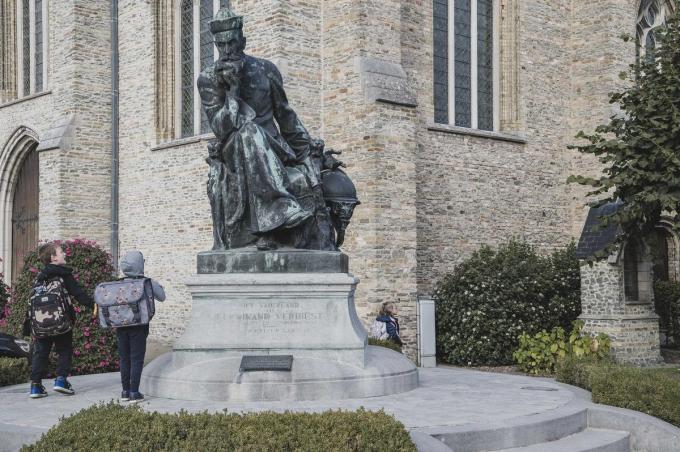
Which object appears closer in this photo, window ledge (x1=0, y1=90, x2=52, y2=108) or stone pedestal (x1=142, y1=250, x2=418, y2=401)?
stone pedestal (x1=142, y1=250, x2=418, y2=401)

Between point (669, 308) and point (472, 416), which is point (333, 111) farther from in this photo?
point (472, 416)

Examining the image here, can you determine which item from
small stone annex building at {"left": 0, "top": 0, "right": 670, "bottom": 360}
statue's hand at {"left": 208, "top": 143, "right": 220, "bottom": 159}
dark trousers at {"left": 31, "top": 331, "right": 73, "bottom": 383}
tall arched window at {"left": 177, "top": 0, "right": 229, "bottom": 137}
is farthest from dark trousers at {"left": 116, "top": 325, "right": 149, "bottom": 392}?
tall arched window at {"left": 177, "top": 0, "right": 229, "bottom": 137}

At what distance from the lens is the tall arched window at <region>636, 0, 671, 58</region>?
2302 cm

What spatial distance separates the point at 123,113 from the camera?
20.8 meters

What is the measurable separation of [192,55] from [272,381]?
1386 centimetres

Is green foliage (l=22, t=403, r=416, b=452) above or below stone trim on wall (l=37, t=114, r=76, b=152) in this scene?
below

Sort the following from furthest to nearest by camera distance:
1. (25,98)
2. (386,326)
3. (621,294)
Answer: (25,98) < (621,294) < (386,326)

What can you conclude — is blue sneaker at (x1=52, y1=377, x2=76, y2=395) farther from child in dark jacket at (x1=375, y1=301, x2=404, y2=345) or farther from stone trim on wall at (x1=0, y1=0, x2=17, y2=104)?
stone trim on wall at (x1=0, y1=0, x2=17, y2=104)

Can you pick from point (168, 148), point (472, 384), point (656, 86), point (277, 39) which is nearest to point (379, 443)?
point (472, 384)

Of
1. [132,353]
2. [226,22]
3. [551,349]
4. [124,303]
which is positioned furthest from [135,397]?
[551,349]

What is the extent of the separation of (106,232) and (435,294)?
27.3ft

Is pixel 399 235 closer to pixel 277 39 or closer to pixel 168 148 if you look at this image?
pixel 277 39

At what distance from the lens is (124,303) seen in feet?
25.2

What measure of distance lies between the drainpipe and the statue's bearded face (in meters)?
13.3
